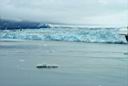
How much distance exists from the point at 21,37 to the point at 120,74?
58.1 m

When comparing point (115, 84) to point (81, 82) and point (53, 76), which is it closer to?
point (81, 82)

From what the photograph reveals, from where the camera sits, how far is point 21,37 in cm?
7688

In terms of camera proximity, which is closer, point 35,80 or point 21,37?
point 35,80

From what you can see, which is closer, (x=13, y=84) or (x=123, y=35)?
(x=13, y=84)

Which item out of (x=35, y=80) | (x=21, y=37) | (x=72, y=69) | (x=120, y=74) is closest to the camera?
(x=35, y=80)

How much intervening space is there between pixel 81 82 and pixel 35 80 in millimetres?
2111

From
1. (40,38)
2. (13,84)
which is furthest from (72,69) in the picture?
(40,38)

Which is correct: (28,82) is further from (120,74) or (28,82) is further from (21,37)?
(21,37)

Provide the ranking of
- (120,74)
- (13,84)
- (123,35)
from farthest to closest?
(123,35)
(120,74)
(13,84)

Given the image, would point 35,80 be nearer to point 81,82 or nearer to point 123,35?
point 81,82

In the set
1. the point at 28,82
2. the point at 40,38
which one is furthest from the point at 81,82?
the point at 40,38

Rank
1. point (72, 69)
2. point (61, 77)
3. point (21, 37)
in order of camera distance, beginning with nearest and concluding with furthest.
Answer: point (61, 77) → point (72, 69) → point (21, 37)

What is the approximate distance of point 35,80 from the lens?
668 inches

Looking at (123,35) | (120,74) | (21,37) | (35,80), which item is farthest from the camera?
(21,37)
